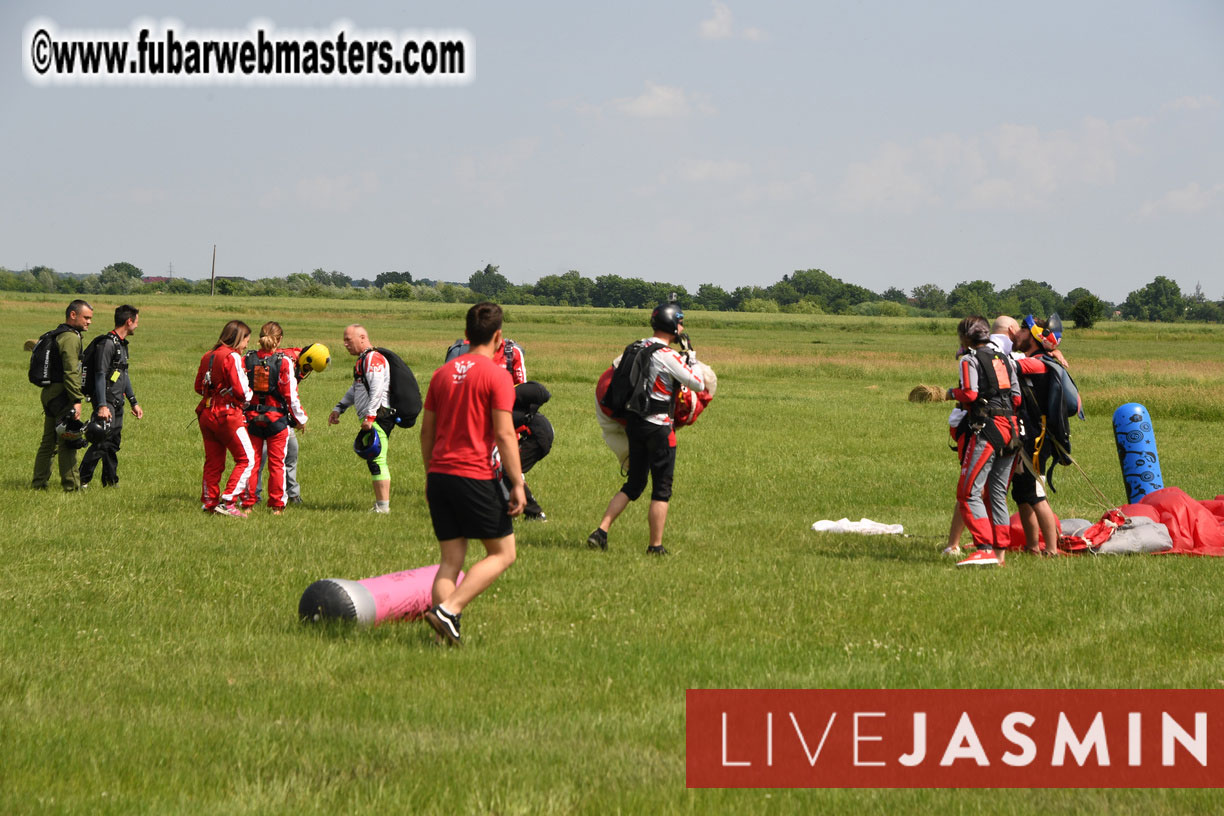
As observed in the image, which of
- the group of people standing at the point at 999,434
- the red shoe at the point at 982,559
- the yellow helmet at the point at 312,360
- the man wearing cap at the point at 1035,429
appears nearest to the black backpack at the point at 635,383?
the group of people standing at the point at 999,434

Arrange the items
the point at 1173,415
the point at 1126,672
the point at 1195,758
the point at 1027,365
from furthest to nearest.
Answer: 1. the point at 1173,415
2. the point at 1027,365
3. the point at 1126,672
4. the point at 1195,758

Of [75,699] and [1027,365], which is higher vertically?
[1027,365]

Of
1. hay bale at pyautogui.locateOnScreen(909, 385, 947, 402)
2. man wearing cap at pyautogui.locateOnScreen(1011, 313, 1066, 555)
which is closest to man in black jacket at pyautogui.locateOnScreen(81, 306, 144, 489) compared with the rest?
man wearing cap at pyautogui.locateOnScreen(1011, 313, 1066, 555)

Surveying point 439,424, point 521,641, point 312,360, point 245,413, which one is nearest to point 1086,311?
point 312,360

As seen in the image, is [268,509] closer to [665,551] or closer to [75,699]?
[665,551]

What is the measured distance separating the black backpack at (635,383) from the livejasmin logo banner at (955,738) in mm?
4627

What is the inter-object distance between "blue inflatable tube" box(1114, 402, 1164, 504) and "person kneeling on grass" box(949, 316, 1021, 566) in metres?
3.98

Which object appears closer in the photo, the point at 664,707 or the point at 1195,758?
the point at 1195,758

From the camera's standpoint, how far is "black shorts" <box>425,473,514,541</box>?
7.23 m

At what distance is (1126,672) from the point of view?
272 inches

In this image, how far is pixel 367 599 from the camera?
7859 mm

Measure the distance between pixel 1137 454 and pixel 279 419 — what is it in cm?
1019

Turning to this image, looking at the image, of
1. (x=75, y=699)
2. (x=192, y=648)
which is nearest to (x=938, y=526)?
(x=192, y=648)

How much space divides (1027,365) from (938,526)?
10.1 ft
